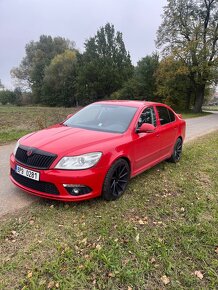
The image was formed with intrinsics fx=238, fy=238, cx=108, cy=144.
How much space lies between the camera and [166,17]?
28000 mm

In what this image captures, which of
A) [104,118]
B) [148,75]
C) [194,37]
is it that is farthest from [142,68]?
[104,118]

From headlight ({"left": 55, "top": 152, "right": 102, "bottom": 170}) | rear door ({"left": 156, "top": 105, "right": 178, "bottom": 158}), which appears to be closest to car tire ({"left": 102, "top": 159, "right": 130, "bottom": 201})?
headlight ({"left": 55, "top": 152, "right": 102, "bottom": 170})

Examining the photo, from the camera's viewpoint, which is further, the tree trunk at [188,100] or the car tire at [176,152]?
the tree trunk at [188,100]

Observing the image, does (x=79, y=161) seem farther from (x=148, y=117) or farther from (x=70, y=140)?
(x=148, y=117)

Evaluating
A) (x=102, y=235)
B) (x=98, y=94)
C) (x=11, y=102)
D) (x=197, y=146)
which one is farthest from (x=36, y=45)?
(x=102, y=235)

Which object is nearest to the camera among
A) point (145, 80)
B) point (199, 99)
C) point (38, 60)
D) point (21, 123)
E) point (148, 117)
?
point (148, 117)

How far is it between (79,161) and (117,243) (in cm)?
119

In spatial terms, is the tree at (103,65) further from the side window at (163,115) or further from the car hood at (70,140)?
the car hood at (70,140)

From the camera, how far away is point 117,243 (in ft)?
9.41

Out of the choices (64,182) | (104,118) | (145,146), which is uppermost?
(104,118)

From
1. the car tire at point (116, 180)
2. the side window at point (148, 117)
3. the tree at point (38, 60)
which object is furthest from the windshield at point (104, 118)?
the tree at point (38, 60)

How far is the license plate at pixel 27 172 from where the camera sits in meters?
3.38

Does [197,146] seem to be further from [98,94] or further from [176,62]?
[98,94]

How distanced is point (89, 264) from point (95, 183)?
1.17 metres
